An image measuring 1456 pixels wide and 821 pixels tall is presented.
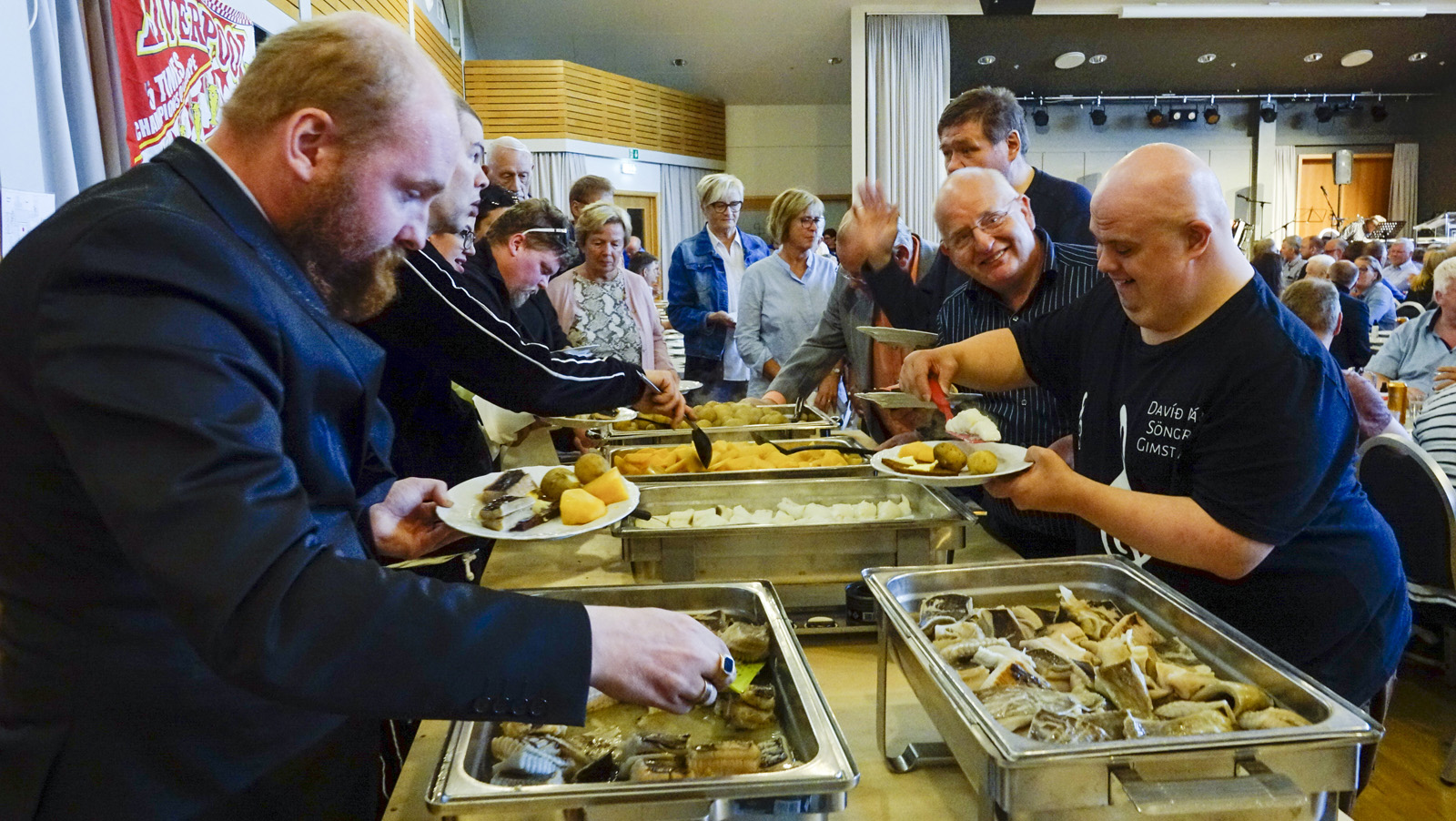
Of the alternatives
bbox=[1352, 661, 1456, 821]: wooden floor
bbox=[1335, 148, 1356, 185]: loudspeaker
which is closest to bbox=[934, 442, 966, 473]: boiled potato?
bbox=[1352, 661, 1456, 821]: wooden floor

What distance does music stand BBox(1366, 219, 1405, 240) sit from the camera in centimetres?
1085

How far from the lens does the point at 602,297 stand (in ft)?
12.1

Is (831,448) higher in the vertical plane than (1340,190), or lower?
lower

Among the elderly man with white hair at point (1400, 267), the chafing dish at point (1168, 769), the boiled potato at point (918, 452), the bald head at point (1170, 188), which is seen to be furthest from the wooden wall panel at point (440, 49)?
the elderly man with white hair at point (1400, 267)

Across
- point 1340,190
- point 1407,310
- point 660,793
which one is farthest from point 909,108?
point 660,793

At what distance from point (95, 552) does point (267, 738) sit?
22cm

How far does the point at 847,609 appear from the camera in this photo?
1456mm

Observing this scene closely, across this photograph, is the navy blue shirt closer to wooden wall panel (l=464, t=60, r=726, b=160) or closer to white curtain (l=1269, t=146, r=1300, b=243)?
wooden wall panel (l=464, t=60, r=726, b=160)

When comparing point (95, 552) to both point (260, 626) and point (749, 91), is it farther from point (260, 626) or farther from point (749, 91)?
point (749, 91)

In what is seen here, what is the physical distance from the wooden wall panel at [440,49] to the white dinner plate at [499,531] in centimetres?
589

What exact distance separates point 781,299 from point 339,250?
309 centimetres

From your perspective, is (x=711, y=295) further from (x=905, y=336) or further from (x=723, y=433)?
(x=905, y=336)

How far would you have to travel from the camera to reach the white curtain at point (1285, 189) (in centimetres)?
1316

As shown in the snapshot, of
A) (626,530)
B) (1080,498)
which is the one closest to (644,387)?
(626,530)
